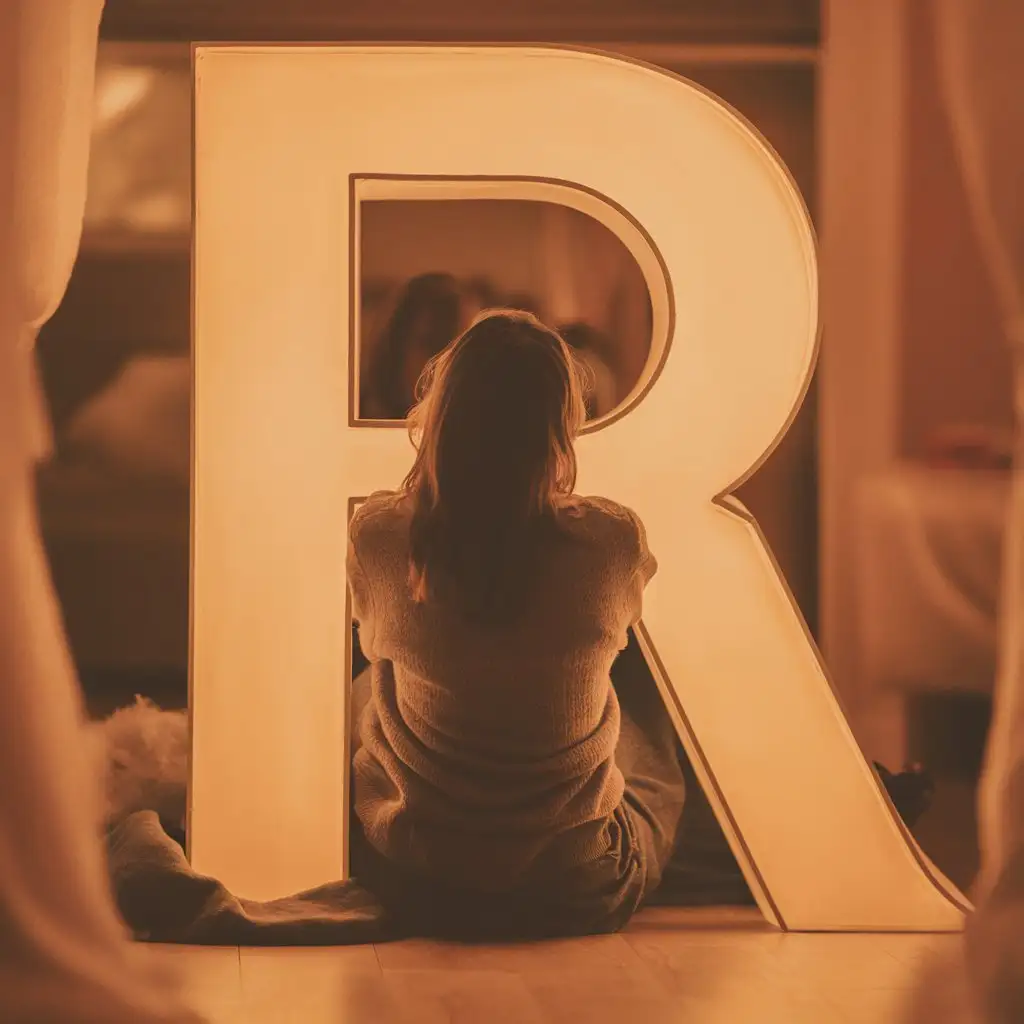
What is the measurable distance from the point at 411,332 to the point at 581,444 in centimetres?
95

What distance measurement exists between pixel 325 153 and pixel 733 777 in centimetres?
106

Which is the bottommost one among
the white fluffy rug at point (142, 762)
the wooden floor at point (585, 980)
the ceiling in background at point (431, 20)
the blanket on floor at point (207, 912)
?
the wooden floor at point (585, 980)

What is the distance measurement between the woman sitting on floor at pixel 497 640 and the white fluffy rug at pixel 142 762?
1.67 feet

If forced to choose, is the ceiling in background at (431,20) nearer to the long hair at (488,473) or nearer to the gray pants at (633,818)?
the long hair at (488,473)

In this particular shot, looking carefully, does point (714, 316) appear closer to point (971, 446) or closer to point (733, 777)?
point (733, 777)

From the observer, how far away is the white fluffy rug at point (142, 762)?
6.96 feet

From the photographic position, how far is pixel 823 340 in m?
2.73

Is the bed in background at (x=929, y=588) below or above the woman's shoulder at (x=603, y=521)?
below

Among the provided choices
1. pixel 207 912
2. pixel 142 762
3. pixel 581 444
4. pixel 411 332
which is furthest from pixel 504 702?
pixel 411 332

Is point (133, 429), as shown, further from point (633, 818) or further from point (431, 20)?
point (633, 818)

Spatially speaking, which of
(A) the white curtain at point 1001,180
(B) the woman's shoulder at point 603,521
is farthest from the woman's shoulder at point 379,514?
(A) the white curtain at point 1001,180

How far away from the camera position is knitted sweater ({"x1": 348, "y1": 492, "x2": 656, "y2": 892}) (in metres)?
1.72

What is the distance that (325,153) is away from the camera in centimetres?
184

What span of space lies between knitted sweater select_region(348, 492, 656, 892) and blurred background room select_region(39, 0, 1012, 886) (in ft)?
3.10
